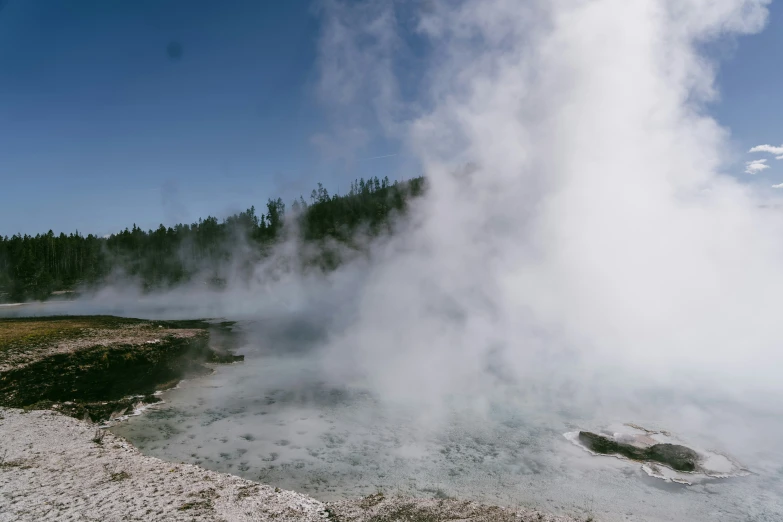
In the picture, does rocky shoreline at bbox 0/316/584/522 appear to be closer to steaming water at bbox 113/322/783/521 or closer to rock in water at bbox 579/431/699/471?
steaming water at bbox 113/322/783/521

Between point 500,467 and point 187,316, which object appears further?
point 187,316

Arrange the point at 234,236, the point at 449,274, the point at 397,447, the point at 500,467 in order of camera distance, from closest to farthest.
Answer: the point at 500,467 < the point at 397,447 < the point at 449,274 < the point at 234,236

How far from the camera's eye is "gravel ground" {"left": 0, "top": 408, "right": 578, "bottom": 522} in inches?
269

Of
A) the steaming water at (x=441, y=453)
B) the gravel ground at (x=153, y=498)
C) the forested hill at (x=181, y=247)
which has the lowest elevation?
the steaming water at (x=441, y=453)

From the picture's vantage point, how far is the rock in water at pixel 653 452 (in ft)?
31.1

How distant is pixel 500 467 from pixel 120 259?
108 metres

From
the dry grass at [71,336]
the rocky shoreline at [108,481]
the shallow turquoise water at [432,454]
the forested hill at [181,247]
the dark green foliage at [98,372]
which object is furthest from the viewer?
the forested hill at [181,247]

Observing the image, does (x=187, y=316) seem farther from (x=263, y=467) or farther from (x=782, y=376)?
(x=782, y=376)

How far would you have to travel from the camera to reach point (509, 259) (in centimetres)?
2217

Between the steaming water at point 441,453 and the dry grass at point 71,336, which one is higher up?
the dry grass at point 71,336

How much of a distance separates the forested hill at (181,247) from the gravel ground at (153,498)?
166 feet

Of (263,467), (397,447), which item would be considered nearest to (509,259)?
(397,447)

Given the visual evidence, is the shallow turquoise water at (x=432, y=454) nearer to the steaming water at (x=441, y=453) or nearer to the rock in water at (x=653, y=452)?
the steaming water at (x=441, y=453)

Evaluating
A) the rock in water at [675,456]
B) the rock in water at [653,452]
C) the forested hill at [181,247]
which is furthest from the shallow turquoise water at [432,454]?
the forested hill at [181,247]
